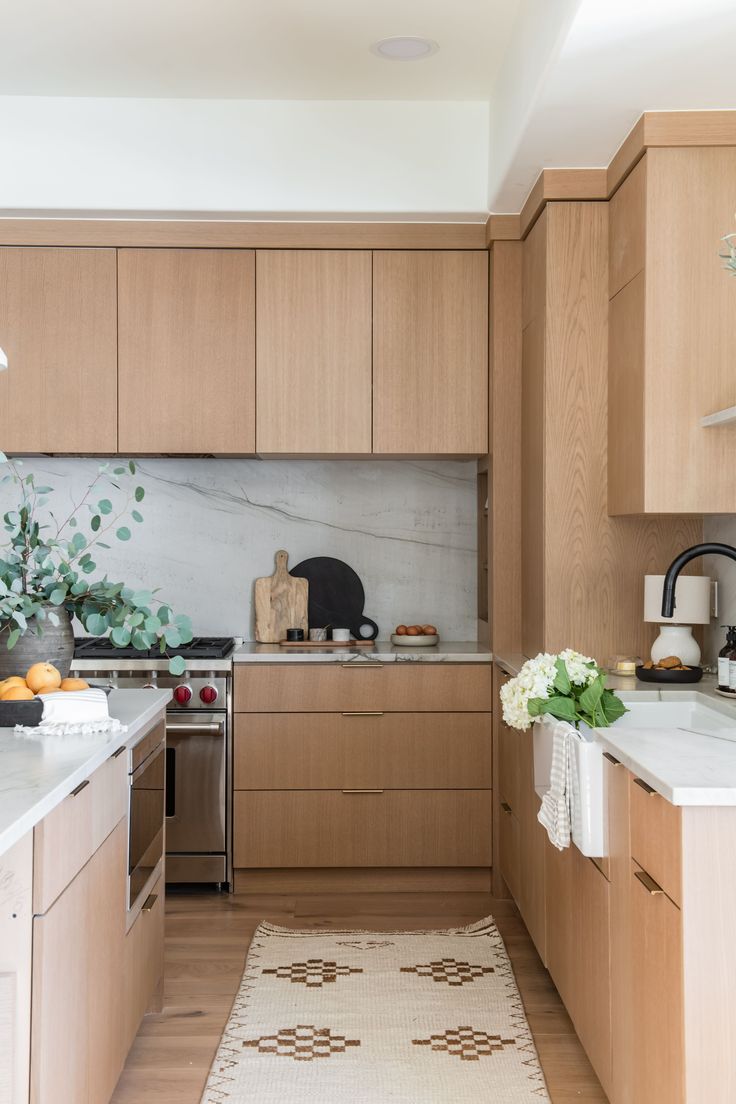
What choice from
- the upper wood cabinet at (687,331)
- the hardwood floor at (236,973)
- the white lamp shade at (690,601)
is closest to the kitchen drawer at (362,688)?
the hardwood floor at (236,973)

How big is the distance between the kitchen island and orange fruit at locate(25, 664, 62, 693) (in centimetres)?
15

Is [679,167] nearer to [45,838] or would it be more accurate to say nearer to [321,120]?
[321,120]

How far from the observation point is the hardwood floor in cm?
251

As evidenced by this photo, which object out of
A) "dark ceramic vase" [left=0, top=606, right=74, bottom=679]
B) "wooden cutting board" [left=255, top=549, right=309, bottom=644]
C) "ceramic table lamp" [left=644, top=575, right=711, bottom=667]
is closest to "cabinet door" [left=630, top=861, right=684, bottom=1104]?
"ceramic table lamp" [left=644, top=575, right=711, bottom=667]

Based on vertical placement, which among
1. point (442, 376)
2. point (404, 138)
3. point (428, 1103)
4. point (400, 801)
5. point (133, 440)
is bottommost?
point (428, 1103)

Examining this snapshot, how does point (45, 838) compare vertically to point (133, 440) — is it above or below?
below

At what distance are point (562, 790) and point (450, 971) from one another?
3.39 ft

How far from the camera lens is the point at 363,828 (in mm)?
3898

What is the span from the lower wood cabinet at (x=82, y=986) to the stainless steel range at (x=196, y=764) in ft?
4.97

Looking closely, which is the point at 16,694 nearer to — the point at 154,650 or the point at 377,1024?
the point at 377,1024

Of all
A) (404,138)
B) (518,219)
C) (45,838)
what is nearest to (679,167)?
(518,219)

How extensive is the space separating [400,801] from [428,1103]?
1.53 metres

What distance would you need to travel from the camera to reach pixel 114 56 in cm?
343

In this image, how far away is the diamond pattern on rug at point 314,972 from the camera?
3.07m
